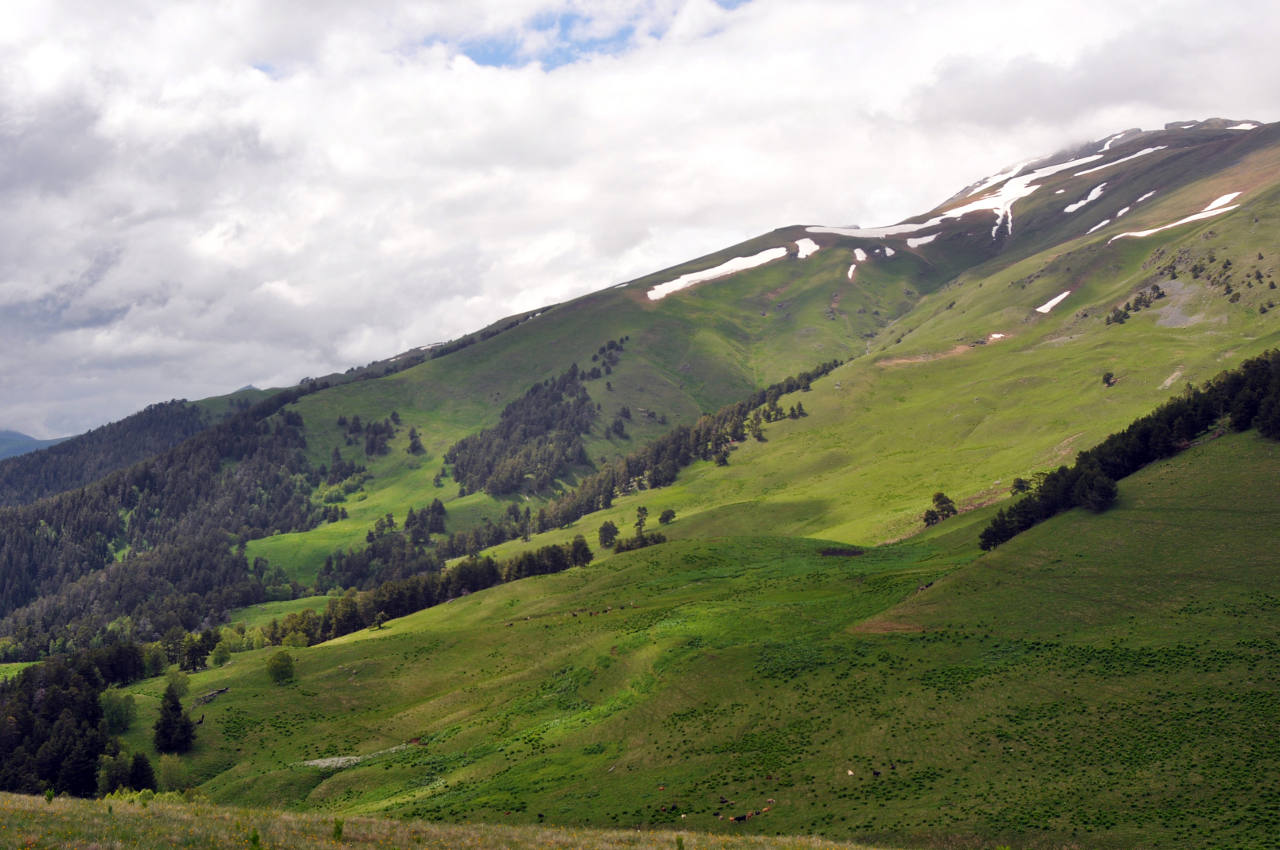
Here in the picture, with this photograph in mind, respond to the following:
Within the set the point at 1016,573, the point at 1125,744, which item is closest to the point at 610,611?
the point at 1016,573

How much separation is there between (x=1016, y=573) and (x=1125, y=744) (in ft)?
106

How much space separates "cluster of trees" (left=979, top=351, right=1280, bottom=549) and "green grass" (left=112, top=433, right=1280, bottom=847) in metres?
3.70

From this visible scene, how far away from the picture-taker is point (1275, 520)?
71.6 meters

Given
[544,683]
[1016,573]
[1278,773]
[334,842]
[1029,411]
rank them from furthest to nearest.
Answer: [1029,411]
[544,683]
[1016,573]
[1278,773]
[334,842]

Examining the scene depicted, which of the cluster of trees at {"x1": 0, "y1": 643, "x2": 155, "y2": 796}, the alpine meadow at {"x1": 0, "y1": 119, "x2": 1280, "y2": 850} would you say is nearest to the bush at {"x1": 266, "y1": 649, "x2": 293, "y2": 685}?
the alpine meadow at {"x1": 0, "y1": 119, "x2": 1280, "y2": 850}

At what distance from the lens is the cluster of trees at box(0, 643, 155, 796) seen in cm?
8119

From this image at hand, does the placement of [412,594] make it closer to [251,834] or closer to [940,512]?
[940,512]

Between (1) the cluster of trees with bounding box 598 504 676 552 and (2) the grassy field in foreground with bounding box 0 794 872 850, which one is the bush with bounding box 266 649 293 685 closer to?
(2) the grassy field in foreground with bounding box 0 794 872 850

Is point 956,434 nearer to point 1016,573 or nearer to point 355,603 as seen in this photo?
point 1016,573

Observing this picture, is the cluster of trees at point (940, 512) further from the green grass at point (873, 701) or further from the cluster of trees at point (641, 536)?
the cluster of trees at point (641, 536)

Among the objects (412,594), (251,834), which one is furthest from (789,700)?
(412,594)

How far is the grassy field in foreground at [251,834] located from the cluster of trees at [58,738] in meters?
57.5

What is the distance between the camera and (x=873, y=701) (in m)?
62.7

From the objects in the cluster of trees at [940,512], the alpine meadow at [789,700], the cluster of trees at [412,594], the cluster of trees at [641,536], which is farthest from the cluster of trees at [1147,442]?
the cluster of trees at [412,594]
